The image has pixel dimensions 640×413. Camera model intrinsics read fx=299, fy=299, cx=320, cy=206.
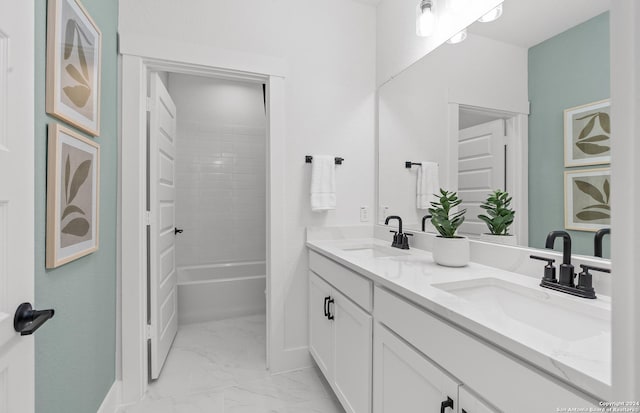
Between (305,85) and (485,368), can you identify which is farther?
(305,85)

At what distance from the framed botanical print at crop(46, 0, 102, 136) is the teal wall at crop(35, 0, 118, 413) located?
0.10 feet

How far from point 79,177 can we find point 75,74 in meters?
0.41

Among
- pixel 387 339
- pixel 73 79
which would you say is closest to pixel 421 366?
pixel 387 339

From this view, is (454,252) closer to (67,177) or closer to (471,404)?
(471,404)

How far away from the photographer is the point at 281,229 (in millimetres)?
2004

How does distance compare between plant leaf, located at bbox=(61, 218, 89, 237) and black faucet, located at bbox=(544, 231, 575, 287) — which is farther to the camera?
plant leaf, located at bbox=(61, 218, 89, 237)

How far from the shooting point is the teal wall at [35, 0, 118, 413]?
3.26 ft

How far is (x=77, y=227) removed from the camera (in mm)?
1219

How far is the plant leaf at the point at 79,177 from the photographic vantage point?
46.4 inches

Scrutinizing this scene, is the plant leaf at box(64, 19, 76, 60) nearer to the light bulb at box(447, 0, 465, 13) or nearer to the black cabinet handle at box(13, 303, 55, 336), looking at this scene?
the black cabinet handle at box(13, 303, 55, 336)

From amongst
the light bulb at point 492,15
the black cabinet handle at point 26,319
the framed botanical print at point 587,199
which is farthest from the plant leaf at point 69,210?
the light bulb at point 492,15

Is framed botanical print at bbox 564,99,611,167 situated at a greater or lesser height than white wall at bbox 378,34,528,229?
lesser

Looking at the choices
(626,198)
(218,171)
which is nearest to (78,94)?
(626,198)

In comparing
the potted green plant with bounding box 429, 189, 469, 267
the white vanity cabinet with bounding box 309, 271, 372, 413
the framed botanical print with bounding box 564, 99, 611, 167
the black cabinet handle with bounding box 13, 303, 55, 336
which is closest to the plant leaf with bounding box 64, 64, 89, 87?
the black cabinet handle with bounding box 13, 303, 55, 336
